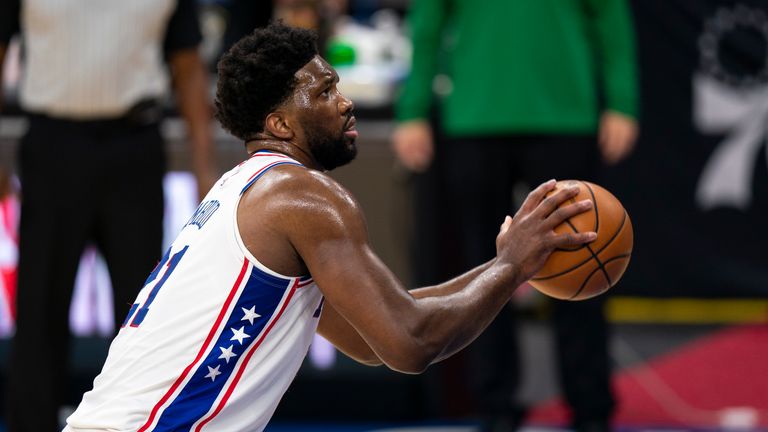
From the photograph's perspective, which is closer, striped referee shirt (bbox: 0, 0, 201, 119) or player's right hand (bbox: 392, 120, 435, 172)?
striped referee shirt (bbox: 0, 0, 201, 119)

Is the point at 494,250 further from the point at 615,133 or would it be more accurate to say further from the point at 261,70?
the point at 261,70

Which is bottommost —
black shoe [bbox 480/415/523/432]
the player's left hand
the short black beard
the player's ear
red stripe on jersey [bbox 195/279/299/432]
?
black shoe [bbox 480/415/523/432]

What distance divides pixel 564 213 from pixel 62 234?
2290mm

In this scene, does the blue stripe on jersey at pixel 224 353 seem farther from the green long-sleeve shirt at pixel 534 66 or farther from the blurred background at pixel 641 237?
the blurred background at pixel 641 237

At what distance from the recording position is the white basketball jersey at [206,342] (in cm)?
291

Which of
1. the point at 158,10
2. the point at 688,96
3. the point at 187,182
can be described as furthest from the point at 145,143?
the point at 688,96

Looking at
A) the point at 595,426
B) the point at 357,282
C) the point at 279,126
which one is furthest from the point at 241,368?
the point at 595,426

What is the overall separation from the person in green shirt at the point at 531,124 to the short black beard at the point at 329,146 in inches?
85.2

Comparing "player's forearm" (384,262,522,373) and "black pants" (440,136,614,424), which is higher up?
"player's forearm" (384,262,522,373)

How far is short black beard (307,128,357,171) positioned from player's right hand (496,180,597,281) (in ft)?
1.35

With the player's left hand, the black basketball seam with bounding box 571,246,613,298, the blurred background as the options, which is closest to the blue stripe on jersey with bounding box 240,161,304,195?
the black basketball seam with bounding box 571,246,613,298

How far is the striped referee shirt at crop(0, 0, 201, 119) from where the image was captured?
4746 millimetres

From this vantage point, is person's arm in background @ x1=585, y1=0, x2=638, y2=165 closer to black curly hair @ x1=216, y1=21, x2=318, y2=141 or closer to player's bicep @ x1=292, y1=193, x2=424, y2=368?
black curly hair @ x1=216, y1=21, x2=318, y2=141

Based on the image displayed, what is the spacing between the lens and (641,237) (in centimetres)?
752
